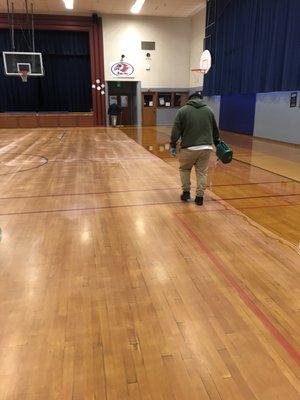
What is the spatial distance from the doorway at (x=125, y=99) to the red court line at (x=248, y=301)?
689 inches

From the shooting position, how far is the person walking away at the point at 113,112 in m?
18.4

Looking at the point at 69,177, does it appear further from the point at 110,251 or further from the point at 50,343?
the point at 50,343

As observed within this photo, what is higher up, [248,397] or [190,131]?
[190,131]

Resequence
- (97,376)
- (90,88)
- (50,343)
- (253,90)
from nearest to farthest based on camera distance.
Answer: (97,376)
(50,343)
(253,90)
(90,88)

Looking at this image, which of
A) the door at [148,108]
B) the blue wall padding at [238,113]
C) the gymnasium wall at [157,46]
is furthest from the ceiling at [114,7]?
the blue wall padding at [238,113]

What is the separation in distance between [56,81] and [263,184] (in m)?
16.7

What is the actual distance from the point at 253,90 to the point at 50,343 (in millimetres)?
12120

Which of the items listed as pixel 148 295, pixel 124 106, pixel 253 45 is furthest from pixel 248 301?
pixel 124 106

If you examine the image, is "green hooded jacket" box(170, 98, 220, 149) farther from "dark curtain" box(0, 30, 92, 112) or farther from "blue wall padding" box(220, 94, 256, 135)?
"dark curtain" box(0, 30, 92, 112)

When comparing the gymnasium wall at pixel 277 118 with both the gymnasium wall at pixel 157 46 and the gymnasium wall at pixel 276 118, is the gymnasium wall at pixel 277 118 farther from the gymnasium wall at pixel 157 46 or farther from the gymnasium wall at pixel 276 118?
the gymnasium wall at pixel 157 46

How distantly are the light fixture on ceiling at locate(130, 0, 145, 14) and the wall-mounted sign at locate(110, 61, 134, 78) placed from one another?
259 centimetres

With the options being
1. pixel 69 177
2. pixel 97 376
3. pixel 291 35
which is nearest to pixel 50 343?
pixel 97 376

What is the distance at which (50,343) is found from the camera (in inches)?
83.8

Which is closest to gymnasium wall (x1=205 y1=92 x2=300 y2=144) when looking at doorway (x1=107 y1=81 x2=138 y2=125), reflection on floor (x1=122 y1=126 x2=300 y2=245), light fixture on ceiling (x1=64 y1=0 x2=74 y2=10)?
reflection on floor (x1=122 y1=126 x2=300 y2=245)
